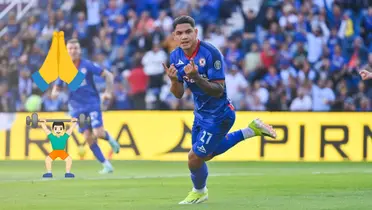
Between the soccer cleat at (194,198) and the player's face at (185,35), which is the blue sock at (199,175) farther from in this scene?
the player's face at (185,35)

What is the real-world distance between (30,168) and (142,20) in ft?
22.5

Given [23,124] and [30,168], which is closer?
[30,168]

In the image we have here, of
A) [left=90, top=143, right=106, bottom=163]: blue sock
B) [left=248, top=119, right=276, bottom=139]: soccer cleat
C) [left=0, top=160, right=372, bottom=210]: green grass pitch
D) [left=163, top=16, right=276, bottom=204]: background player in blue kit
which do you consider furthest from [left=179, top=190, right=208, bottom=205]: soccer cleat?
[left=90, top=143, right=106, bottom=163]: blue sock

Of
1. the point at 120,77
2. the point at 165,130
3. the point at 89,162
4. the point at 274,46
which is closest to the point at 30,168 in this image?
the point at 89,162

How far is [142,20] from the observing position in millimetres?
23812

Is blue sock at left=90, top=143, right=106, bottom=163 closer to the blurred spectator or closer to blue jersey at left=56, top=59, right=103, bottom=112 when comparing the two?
blue jersey at left=56, top=59, right=103, bottom=112

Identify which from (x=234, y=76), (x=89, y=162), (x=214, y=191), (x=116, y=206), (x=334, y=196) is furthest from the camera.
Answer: (x=234, y=76)

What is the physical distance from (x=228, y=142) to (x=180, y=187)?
267 cm

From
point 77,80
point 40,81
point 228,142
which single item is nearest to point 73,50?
point 77,80

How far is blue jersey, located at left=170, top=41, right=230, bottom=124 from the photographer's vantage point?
32.3ft

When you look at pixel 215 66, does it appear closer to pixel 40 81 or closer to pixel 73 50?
pixel 73 50

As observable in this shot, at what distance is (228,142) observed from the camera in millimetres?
10656

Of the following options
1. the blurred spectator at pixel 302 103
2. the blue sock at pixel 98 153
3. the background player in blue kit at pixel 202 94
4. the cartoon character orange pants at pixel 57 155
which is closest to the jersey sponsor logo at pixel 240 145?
the blurred spectator at pixel 302 103

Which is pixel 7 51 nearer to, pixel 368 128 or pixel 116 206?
pixel 368 128
